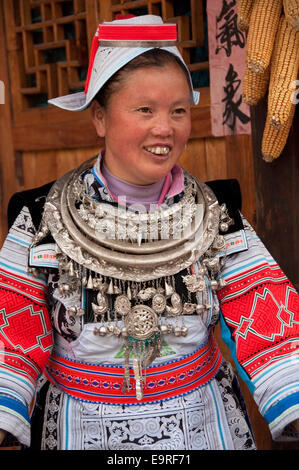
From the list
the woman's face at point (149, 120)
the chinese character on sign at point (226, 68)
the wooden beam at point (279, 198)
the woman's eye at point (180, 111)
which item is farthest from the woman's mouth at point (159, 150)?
the chinese character on sign at point (226, 68)

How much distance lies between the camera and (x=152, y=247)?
162 cm

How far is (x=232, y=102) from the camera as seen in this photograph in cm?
241

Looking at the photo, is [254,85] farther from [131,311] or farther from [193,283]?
[131,311]

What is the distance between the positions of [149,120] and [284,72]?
16.1 inches

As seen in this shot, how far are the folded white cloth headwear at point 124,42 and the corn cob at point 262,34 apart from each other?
0.71ft

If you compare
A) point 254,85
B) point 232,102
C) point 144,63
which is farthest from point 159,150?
point 232,102

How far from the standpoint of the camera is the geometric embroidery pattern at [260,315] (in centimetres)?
158

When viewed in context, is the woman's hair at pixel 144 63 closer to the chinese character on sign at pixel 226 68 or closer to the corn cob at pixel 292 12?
the corn cob at pixel 292 12

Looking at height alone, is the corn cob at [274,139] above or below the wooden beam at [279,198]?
above

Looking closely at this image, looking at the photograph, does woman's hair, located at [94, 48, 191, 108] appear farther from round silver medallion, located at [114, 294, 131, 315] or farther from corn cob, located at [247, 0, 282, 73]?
round silver medallion, located at [114, 294, 131, 315]

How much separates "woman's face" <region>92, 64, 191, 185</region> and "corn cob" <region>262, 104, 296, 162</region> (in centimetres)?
26

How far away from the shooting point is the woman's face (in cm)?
154

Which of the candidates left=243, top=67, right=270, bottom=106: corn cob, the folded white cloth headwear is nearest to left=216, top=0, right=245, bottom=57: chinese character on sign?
left=243, top=67, right=270, bottom=106: corn cob
